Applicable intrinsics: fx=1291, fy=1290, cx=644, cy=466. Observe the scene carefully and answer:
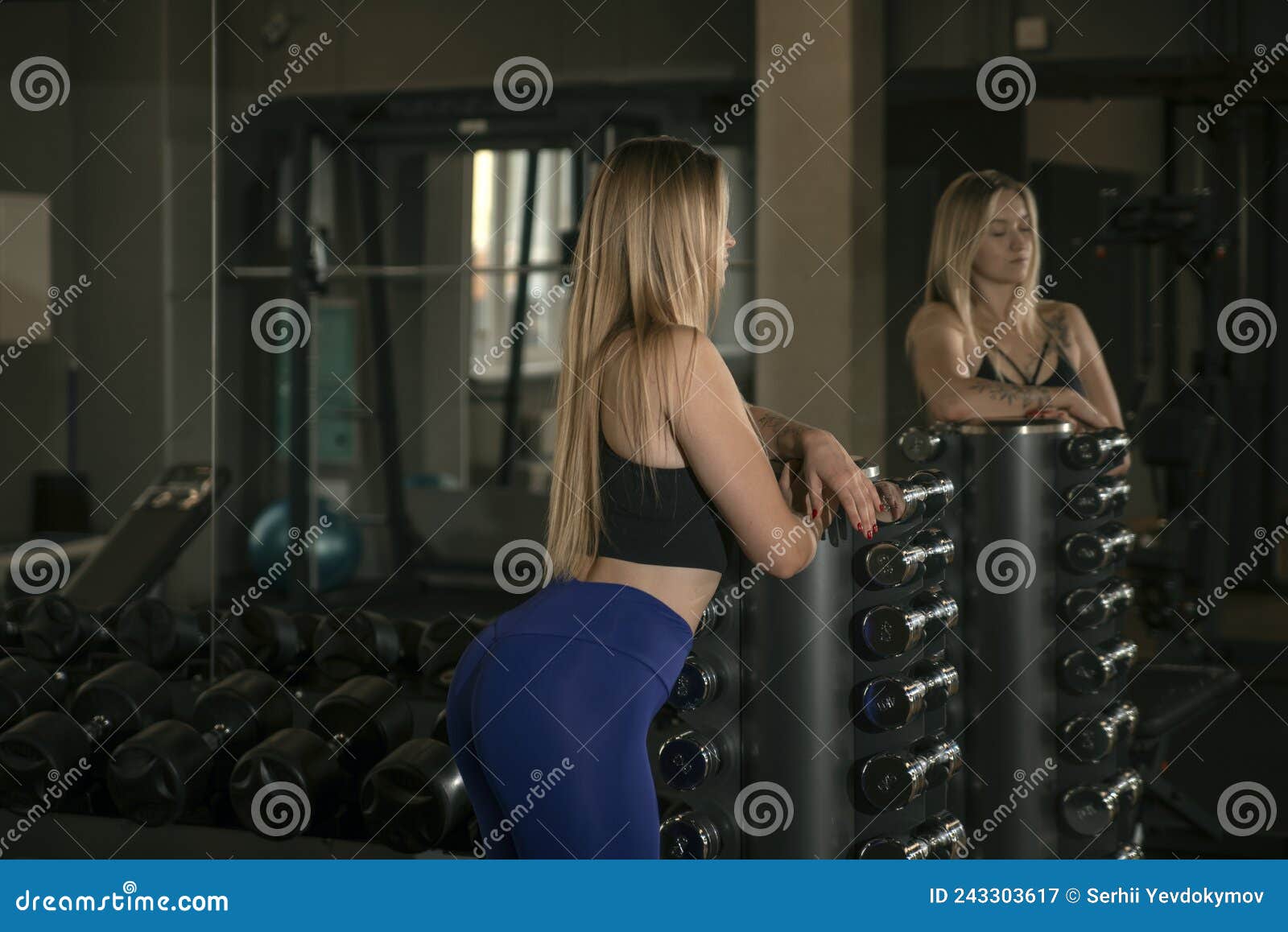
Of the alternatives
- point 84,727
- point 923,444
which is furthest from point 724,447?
point 84,727

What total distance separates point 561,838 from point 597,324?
0.57 m

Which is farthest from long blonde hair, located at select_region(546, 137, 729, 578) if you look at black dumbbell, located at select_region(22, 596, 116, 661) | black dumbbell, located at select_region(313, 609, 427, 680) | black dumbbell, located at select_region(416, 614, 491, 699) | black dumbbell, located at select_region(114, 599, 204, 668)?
black dumbbell, located at select_region(22, 596, 116, 661)

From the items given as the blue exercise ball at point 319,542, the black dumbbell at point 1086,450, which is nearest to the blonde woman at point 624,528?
the black dumbbell at point 1086,450

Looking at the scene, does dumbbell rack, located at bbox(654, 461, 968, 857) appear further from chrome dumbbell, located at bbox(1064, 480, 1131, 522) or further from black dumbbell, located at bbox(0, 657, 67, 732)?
black dumbbell, located at bbox(0, 657, 67, 732)

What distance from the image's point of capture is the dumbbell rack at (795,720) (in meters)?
1.73

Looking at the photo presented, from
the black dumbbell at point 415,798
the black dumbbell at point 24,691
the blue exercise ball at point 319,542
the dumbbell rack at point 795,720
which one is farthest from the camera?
the blue exercise ball at point 319,542

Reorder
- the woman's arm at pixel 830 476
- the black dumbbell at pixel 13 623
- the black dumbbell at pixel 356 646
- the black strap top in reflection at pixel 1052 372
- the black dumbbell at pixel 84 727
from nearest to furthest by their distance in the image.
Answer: the woman's arm at pixel 830 476 < the black dumbbell at pixel 84 727 < the black strap top in reflection at pixel 1052 372 < the black dumbbell at pixel 356 646 < the black dumbbell at pixel 13 623

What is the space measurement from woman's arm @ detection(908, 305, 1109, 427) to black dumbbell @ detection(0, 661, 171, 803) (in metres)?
1.78

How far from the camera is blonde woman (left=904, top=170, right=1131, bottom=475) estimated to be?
2.74 meters


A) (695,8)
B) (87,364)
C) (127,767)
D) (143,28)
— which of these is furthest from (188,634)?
(695,8)

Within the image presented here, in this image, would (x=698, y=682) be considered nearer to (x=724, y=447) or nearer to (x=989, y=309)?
(x=724, y=447)

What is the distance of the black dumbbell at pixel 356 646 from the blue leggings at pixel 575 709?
186 centimetres

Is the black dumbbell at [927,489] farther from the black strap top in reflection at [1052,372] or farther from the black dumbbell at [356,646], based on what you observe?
the black dumbbell at [356,646]

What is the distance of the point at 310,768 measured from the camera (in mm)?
2398
